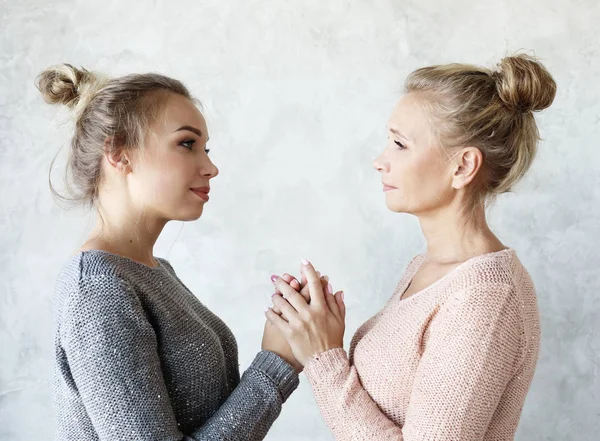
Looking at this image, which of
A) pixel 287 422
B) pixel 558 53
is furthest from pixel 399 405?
pixel 558 53

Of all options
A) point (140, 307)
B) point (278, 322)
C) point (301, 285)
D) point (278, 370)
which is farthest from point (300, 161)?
point (140, 307)

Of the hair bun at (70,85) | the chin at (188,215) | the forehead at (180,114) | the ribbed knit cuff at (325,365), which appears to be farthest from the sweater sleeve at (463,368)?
the hair bun at (70,85)

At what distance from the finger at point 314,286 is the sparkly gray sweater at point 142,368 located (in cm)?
16

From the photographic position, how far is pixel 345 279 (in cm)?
Result: 237

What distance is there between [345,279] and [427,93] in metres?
0.95

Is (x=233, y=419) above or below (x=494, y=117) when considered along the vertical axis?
below

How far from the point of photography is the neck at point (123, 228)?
4.80ft

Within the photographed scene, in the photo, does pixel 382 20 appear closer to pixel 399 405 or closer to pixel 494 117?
pixel 494 117

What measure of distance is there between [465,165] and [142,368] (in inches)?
31.7

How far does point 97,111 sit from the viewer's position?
4.84 ft

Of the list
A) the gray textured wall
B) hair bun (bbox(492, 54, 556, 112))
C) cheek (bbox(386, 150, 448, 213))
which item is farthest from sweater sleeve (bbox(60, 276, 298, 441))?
Answer: the gray textured wall

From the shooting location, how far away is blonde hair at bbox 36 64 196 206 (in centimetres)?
146

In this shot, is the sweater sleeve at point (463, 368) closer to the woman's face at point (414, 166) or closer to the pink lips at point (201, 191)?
the woman's face at point (414, 166)

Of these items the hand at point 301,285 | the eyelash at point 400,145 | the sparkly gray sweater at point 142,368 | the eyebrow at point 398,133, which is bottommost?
the sparkly gray sweater at point 142,368
